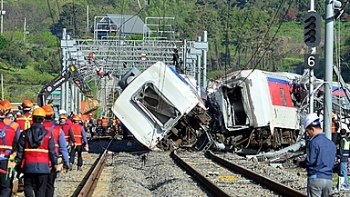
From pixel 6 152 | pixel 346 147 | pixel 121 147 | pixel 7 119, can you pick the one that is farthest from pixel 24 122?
pixel 121 147

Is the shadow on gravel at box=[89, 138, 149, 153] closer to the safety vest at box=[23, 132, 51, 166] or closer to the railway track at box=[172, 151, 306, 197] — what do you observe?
the railway track at box=[172, 151, 306, 197]

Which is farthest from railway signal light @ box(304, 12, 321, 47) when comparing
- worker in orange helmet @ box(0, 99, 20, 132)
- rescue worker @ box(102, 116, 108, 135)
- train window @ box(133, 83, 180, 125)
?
rescue worker @ box(102, 116, 108, 135)

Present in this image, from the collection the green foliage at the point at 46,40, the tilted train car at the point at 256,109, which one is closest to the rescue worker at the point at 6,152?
the tilted train car at the point at 256,109

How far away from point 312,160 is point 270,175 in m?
11.5

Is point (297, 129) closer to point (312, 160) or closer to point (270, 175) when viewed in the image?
point (270, 175)

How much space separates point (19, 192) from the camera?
1581 centimetres

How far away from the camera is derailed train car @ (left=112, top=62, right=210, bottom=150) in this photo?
27.2 metres

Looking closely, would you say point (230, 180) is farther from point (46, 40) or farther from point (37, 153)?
point (46, 40)

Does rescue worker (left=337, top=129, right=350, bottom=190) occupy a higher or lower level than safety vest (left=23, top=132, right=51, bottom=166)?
lower

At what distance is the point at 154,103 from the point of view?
91.5 ft

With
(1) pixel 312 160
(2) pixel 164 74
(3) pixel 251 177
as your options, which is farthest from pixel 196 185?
A: (2) pixel 164 74

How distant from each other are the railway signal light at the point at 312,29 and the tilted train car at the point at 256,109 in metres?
7.57

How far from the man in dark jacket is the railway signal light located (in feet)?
34.8

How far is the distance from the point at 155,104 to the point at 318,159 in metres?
19.5
